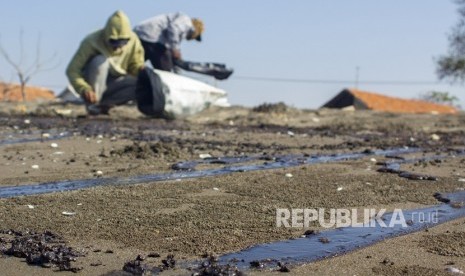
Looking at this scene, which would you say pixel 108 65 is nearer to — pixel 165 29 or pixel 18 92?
pixel 165 29

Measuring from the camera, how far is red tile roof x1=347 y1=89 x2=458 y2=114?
23.8m

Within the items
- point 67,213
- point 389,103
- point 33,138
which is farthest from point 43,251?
point 389,103

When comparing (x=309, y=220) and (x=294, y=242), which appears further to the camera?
(x=309, y=220)

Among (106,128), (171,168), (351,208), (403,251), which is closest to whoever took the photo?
(403,251)

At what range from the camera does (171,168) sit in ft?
20.4

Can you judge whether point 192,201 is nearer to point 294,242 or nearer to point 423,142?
point 294,242

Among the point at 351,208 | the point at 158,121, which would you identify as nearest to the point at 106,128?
the point at 158,121

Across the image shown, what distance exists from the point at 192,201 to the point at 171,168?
5.84ft

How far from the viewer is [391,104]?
25.3 metres

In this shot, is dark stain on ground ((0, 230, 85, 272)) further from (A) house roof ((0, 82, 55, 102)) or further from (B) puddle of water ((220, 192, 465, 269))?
(A) house roof ((0, 82, 55, 102))

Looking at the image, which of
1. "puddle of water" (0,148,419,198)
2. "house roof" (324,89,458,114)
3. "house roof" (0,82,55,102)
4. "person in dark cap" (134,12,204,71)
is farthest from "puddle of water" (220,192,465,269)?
"house roof" (0,82,55,102)

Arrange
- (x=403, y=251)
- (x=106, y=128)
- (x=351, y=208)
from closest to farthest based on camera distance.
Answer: (x=403, y=251) → (x=351, y=208) → (x=106, y=128)

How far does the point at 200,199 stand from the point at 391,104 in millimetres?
21675

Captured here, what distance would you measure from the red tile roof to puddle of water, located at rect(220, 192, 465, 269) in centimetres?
1919
